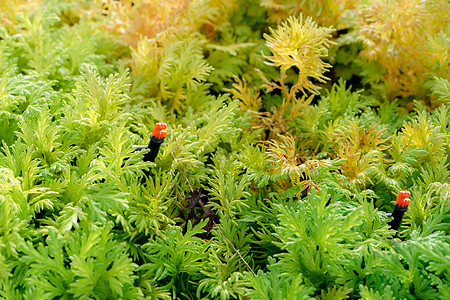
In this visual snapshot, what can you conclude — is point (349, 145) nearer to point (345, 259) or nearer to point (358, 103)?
point (358, 103)

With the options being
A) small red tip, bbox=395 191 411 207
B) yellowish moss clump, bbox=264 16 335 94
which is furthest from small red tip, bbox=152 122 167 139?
small red tip, bbox=395 191 411 207

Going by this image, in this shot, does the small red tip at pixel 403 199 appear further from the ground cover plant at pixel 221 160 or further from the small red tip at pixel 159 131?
the small red tip at pixel 159 131

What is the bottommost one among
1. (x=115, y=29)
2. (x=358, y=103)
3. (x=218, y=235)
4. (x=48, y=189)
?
(x=218, y=235)

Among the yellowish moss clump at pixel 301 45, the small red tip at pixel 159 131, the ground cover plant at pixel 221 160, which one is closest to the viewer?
the ground cover plant at pixel 221 160

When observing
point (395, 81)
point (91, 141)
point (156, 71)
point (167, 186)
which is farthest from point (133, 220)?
point (395, 81)

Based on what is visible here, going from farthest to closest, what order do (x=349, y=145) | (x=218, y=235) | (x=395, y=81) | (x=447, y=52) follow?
1. (x=395, y=81)
2. (x=447, y=52)
3. (x=349, y=145)
4. (x=218, y=235)

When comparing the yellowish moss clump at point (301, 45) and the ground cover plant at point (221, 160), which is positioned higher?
the yellowish moss clump at point (301, 45)

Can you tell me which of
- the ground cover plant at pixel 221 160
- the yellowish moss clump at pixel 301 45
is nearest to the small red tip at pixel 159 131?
the ground cover plant at pixel 221 160

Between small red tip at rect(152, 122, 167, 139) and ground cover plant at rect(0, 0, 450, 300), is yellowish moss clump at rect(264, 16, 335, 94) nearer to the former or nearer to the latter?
ground cover plant at rect(0, 0, 450, 300)

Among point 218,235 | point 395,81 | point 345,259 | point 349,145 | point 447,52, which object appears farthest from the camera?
point 395,81
